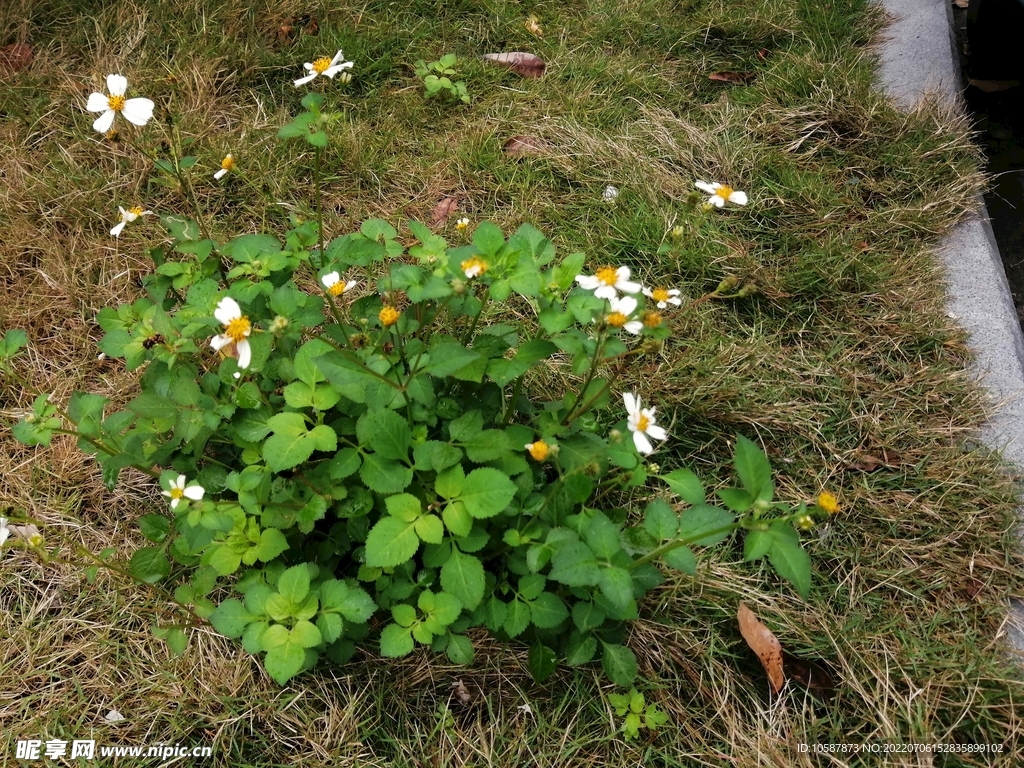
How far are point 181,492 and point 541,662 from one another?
2.55 feet

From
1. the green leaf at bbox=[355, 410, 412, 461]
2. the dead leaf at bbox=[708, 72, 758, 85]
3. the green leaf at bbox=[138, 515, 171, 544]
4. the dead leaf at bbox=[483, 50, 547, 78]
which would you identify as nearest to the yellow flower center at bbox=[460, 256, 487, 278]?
the green leaf at bbox=[355, 410, 412, 461]

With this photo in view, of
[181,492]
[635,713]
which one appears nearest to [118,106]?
[181,492]

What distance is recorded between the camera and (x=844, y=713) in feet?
4.90

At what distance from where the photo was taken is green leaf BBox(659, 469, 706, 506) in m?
1.30

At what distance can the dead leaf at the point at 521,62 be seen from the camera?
281 centimetres

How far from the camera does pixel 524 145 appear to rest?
2529 mm

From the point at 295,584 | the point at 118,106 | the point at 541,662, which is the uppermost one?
the point at 118,106

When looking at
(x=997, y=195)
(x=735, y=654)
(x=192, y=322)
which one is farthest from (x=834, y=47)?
(x=192, y=322)

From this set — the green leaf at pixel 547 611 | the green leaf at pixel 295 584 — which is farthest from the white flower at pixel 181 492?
the green leaf at pixel 547 611

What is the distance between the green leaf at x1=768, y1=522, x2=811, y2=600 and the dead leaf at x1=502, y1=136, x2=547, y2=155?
70.5 inches

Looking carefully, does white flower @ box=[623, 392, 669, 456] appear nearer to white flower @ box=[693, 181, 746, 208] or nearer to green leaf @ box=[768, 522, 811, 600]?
green leaf @ box=[768, 522, 811, 600]

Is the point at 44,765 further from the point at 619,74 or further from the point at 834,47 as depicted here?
the point at 834,47

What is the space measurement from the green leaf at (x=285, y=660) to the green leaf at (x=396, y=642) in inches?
6.1

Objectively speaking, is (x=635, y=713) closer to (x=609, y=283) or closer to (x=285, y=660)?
(x=285, y=660)
